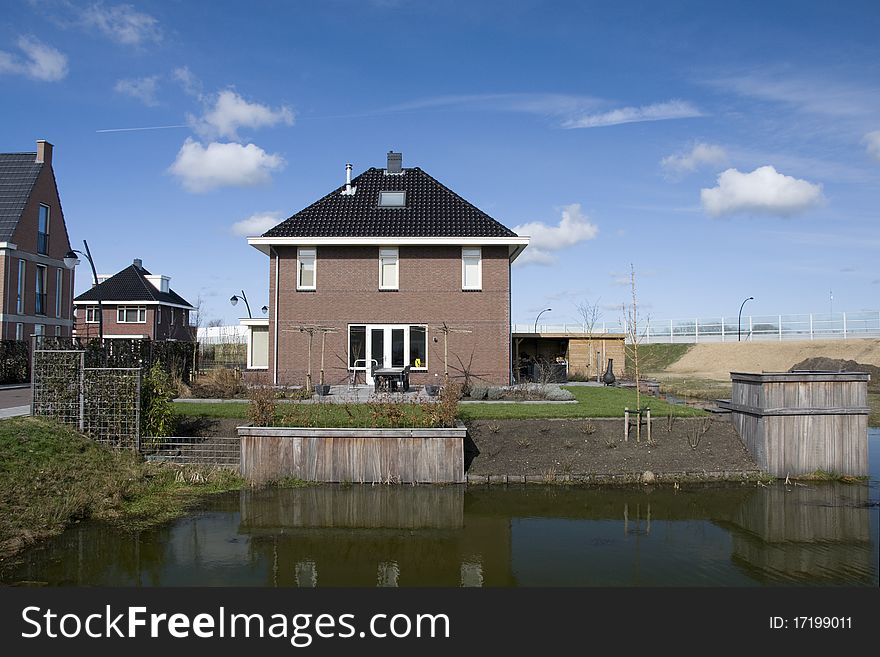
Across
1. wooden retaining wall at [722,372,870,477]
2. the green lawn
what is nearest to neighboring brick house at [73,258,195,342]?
the green lawn

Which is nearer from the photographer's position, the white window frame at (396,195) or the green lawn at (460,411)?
the green lawn at (460,411)

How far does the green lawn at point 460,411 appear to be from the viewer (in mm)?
13227

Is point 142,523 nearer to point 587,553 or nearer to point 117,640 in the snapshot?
point 117,640

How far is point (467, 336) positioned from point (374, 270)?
370 cm

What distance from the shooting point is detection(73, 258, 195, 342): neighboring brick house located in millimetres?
42906

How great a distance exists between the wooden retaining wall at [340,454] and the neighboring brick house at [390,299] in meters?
9.28

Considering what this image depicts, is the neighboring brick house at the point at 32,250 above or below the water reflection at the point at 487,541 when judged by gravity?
above

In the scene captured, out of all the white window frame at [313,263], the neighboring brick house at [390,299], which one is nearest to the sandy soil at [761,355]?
the neighboring brick house at [390,299]

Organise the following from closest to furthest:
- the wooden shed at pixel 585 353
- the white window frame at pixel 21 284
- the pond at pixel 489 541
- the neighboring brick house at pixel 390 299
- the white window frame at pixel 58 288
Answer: the pond at pixel 489 541 < the neighboring brick house at pixel 390 299 < the wooden shed at pixel 585 353 < the white window frame at pixel 21 284 < the white window frame at pixel 58 288

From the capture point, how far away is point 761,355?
148 ft

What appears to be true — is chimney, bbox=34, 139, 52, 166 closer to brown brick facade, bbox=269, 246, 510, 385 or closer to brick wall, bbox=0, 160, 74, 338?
brick wall, bbox=0, 160, 74, 338

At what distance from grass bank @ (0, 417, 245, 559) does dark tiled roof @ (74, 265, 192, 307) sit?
3275 centimetres

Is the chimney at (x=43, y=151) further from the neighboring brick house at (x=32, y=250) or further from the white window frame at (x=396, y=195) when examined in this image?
the white window frame at (x=396, y=195)

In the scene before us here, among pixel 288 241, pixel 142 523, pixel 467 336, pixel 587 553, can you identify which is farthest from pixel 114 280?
pixel 587 553
